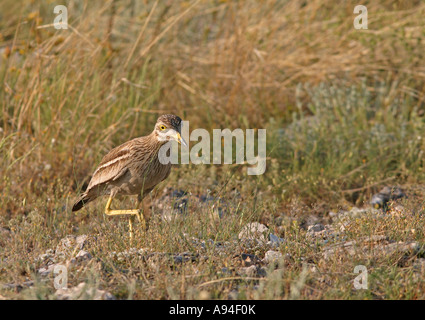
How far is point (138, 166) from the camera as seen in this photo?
488 centimetres

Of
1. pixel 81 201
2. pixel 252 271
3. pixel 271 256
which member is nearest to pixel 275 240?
pixel 271 256

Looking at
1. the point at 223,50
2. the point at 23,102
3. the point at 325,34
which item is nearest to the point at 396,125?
the point at 325,34

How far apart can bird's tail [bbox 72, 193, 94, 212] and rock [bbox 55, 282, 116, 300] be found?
1603 millimetres

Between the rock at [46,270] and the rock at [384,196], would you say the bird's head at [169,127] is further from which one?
the rock at [384,196]

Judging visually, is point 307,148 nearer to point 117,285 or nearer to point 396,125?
point 396,125

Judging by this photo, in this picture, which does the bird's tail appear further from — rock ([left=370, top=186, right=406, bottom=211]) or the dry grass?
rock ([left=370, top=186, right=406, bottom=211])

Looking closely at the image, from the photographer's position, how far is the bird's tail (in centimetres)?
512

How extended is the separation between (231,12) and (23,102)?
3.14 metres

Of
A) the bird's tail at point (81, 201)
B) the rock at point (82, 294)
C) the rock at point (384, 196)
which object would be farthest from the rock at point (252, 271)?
the rock at point (384, 196)

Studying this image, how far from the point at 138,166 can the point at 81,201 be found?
75cm

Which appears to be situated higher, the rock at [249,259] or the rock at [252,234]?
the rock at [252,234]

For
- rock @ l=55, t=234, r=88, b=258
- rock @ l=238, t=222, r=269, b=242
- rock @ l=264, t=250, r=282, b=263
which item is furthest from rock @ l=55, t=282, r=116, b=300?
rock @ l=238, t=222, r=269, b=242

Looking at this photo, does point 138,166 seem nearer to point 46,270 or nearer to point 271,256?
point 46,270

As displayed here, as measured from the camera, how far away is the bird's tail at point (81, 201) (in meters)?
5.12
